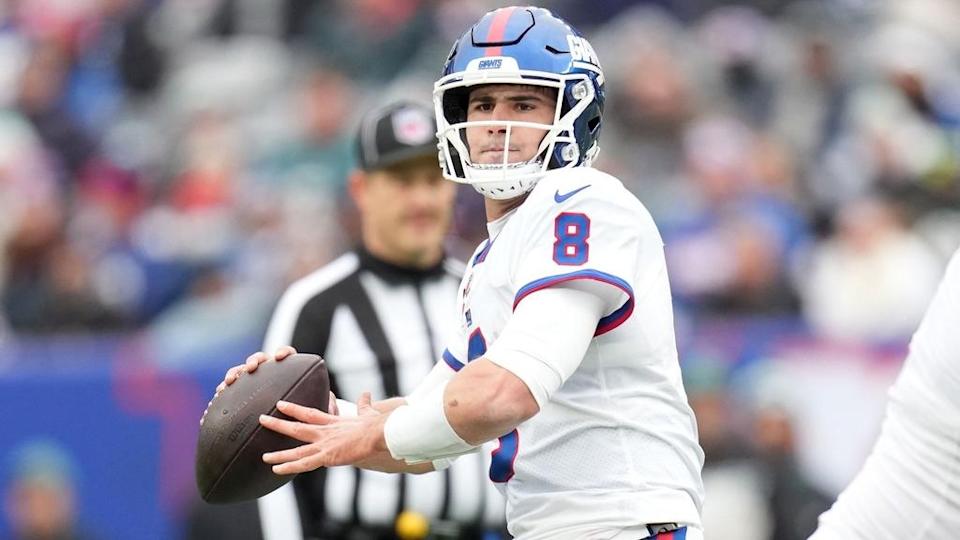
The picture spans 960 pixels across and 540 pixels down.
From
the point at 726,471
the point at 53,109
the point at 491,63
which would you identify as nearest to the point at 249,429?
the point at 491,63

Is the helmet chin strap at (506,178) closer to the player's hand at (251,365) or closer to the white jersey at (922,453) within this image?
the player's hand at (251,365)

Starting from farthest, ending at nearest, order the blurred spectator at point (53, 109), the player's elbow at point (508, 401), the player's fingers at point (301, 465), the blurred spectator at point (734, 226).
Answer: the blurred spectator at point (53, 109)
the blurred spectator at point (734, 226)
the player's fingers at point (301, 465)
the player's elbow at point (508, 401)

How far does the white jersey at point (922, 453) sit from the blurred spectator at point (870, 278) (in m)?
4.43

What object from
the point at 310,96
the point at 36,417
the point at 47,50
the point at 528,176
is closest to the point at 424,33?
the point at 310,96

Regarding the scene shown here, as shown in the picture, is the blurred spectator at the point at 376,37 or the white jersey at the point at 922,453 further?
the blurred spectator at the point at 376,37

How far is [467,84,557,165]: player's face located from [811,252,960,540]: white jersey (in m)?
0.90

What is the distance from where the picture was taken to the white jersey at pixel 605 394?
337 cm

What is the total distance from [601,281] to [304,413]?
670 mm

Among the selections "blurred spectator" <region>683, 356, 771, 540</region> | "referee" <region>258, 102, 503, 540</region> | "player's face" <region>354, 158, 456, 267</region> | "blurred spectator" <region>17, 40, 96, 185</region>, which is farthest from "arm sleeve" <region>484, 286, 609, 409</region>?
"blurred spectator" <region>17, 40, 96, 185</region>

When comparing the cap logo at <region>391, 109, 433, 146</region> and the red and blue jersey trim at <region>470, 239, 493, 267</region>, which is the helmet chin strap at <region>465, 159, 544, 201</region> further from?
the cap logo at <region>391, 109, 433, 146</region>

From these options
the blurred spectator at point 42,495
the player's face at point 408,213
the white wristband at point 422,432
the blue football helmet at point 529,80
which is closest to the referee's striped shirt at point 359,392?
the player's face at point 408,213

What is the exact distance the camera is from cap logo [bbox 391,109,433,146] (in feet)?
18.2

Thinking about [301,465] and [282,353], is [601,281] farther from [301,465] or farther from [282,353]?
[282,353]

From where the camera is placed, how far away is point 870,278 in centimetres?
826
